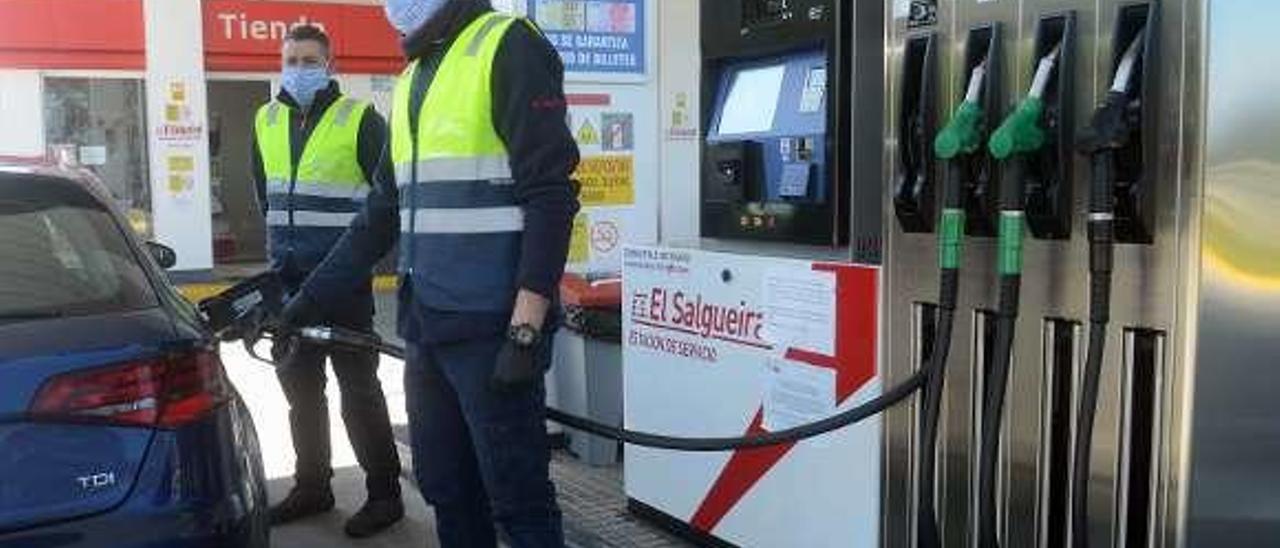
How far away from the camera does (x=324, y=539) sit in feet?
16.0

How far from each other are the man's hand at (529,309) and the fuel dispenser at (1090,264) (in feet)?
2.96

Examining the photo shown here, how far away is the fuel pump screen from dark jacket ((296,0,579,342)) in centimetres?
110

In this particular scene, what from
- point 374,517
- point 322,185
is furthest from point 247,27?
point 374,517

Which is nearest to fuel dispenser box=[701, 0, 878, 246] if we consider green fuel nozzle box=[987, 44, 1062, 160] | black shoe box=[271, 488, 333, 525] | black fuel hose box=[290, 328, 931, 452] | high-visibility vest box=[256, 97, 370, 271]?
black fuel hose box=[290, 328, 931, 452]

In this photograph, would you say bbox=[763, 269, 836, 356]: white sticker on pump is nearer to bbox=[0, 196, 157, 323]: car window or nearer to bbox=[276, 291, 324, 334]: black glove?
bbox=[276, 291, 324, 334]: black glove

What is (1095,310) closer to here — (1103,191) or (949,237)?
(1103,191)

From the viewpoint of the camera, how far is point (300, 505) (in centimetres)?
507

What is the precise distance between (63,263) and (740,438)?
5.68 ft

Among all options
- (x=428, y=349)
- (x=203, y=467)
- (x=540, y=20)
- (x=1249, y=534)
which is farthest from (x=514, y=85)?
(x=540, y=20)

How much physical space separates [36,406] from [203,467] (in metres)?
0.38

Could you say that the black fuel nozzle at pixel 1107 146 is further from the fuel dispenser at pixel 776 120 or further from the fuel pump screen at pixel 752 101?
the fuel pump screen at pixel 752 101

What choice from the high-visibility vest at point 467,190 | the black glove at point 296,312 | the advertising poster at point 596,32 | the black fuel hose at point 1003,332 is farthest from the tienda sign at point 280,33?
the black fuel hose at point 1003,332

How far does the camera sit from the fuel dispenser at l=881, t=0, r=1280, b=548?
8.50 feet

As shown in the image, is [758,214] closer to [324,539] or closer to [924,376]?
[924,376]
